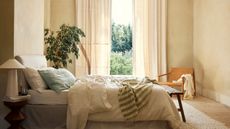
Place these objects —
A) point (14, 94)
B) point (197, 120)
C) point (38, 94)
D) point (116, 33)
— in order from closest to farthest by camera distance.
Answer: point (14, 94) → point (38, 94) → point (197, 120) → point (116, 33)

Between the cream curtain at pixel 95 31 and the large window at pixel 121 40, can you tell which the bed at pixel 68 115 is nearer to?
the cream curtain at pixel 95 31

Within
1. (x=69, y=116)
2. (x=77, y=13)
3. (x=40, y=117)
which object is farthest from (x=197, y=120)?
(x=77, y=13)

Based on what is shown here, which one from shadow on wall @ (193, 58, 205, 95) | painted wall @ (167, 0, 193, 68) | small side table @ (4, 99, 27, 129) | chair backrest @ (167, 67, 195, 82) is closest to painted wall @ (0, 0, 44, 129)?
small side table @ (4, 99, 27, 129)

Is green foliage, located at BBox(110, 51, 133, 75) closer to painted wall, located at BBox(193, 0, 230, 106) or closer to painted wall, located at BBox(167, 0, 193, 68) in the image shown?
painted wall, located at BBox(167, 0, 193, 68)

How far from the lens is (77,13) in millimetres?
7258

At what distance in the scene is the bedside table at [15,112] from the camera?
326 centimetres

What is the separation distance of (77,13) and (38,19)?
2224 millimetres

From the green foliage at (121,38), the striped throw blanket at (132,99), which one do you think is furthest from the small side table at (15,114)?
the green foliage at (121,38)

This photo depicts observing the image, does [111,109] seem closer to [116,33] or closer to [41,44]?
[41,44]

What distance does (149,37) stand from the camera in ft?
24.0

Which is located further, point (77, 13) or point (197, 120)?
point (77, 13)

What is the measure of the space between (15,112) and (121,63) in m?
4.46

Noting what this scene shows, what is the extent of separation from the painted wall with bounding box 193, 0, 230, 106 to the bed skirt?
2.60m

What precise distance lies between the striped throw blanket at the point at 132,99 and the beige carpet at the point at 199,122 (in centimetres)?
80
